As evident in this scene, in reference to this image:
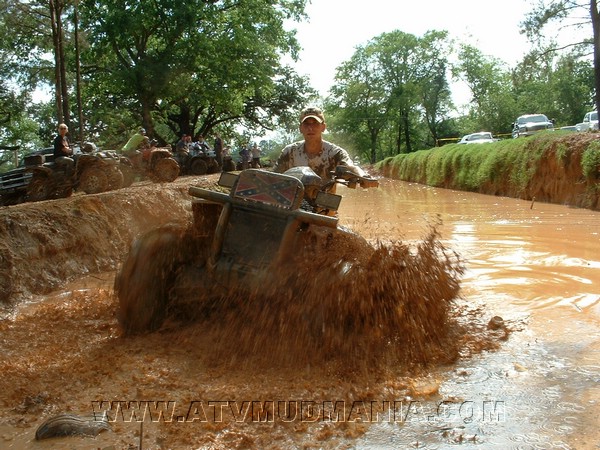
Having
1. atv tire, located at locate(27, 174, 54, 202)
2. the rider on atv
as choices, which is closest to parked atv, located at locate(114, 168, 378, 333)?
the rider on atv

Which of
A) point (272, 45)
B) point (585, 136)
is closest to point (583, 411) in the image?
point (585, 136)

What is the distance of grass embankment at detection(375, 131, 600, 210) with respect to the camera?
15664mm

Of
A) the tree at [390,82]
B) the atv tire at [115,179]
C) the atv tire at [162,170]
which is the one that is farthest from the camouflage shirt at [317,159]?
the tree at [390,82]

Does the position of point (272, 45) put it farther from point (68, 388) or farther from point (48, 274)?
point (68, 388)

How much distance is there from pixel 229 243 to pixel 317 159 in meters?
1.82

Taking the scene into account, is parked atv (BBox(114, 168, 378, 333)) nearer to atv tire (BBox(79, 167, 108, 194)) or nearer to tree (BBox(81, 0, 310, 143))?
atv tire (BBox(79, 167, 108, 194))

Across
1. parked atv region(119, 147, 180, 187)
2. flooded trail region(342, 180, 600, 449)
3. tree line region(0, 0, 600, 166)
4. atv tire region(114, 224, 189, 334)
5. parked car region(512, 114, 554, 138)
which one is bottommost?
flooded trail region(342, 180, 600, 449)

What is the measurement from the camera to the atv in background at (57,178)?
1203 cm

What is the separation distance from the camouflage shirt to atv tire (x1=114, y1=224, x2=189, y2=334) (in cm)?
160

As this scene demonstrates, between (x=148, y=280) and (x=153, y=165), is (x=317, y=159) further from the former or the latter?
(x=153, y=165)

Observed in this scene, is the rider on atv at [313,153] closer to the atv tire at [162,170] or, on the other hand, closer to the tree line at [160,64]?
the atv tire at [162,170]

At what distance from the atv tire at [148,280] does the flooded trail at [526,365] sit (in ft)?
6.66

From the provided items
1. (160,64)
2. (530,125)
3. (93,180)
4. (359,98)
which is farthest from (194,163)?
(359,98)

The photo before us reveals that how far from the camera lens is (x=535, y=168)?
18.8 meters
